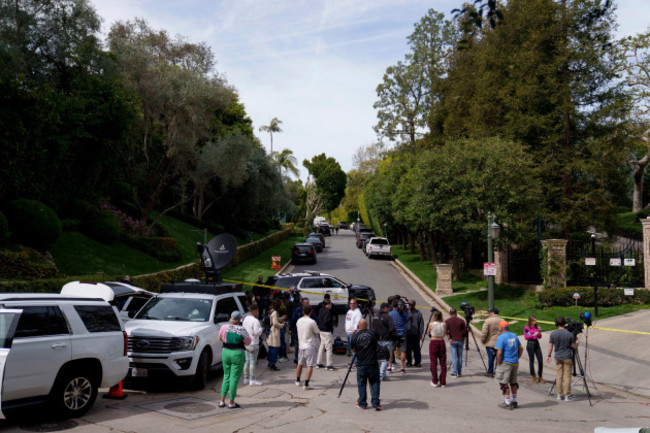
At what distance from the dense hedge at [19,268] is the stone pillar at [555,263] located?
2049 cm

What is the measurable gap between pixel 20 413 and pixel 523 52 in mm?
28009

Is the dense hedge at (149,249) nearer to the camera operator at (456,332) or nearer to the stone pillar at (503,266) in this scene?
the stone pillar at (503,266)

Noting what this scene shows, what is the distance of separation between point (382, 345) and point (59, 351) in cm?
588

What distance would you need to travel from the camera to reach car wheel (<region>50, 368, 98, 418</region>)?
25.8 ft

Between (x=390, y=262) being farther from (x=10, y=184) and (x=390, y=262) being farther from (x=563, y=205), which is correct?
(x=10, y=184)

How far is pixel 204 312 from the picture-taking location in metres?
11.4

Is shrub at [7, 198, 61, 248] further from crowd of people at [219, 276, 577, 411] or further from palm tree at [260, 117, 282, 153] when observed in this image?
palm tree at [260, 117, 282, 153]

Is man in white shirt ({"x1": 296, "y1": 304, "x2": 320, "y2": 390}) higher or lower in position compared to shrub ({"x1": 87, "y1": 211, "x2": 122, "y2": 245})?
lower

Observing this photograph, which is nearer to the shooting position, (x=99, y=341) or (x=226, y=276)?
(x=99, y=341)

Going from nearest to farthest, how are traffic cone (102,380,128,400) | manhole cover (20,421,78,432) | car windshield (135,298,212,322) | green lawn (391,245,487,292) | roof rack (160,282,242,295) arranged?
1. manhole cover (20,421,78,432)
2. traffic cone (102,380,128,400)
3. car windshield (135,298,212,322)
4. roof rack (160,282,242,295)
5. green lawn (391,245,487,292)

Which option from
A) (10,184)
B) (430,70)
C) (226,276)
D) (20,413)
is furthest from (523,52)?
(20,413)

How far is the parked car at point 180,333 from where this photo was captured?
1004cm

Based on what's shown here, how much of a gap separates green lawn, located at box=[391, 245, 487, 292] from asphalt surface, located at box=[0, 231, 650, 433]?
16.0 m

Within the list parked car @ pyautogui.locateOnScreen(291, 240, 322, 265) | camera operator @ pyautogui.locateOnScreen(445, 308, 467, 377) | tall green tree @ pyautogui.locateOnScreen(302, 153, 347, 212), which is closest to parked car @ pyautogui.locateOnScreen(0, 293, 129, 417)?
camera operator @ pyautogui.locateOnScreen(445, 308, 467, 377)
